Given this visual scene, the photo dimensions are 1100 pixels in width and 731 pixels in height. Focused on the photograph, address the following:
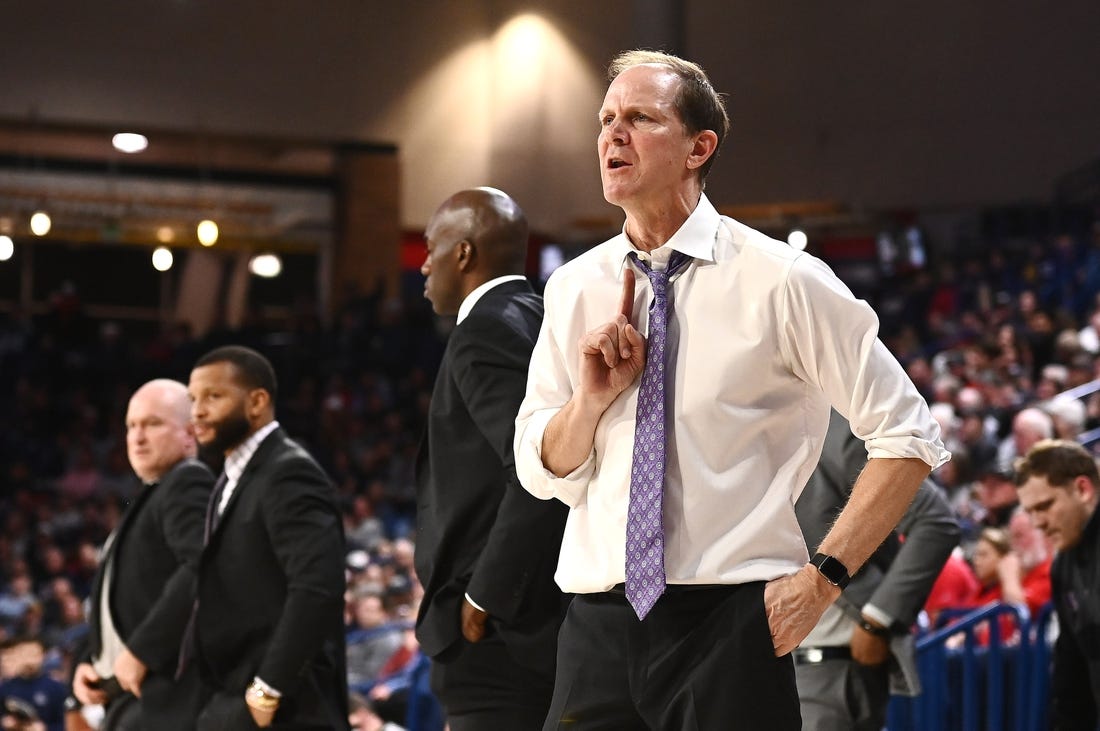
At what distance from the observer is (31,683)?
28.2 ft

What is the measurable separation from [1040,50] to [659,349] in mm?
16932

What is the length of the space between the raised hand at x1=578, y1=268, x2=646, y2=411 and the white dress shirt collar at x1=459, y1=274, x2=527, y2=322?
1112 millimetres

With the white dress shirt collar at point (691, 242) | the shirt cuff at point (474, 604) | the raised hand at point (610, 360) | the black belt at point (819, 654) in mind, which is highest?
the white dress shirt collar at point (691, 242)

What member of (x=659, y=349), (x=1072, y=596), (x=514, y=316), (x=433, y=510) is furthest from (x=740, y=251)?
(x=1072, y=596)

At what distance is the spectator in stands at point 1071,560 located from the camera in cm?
396

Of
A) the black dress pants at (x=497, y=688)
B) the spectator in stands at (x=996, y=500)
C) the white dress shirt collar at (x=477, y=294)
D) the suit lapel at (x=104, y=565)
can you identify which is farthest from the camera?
the spectator in stands at (x=996, y=500)

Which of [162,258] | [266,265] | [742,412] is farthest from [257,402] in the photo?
[266,265]

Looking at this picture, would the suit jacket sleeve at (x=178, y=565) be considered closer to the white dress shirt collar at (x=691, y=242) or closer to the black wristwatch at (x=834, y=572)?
the white dress shirt collar at (x=691, y=242)

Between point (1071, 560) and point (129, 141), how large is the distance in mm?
15756

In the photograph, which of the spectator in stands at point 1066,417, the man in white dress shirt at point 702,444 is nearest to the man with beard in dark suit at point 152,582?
the man in white dress shirt at point 702,444

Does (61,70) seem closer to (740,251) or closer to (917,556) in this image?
(917,556)

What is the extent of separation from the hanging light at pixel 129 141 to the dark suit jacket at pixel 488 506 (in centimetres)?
1552

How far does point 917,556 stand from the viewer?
3.94 meters

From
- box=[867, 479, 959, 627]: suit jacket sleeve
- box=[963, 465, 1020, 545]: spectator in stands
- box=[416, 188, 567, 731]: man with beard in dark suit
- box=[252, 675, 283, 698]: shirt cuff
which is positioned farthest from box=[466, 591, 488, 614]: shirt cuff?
box=[963, 465, 1020, 545]: spectator in stands
